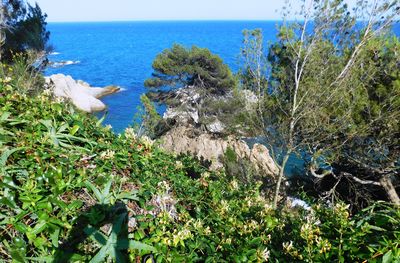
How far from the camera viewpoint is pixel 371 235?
213cm

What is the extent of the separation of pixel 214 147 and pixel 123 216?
19371 mm

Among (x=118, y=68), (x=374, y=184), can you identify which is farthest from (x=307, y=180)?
(x=118, y=68)

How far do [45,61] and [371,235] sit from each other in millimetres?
16325

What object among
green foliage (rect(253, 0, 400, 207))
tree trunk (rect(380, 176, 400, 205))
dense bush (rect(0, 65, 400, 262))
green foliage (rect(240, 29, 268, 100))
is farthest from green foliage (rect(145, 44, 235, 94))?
dense bush (rect(0, 65, 400, 262))

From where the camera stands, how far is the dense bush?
6.44ft

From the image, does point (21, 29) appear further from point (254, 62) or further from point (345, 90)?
point (345, 90)

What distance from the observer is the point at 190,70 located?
2488cm

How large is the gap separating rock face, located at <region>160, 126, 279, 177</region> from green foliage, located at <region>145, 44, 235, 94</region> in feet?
11.9

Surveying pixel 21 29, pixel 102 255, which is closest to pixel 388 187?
pixel 102 255

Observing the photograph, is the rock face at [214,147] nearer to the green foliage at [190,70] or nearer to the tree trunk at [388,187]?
the green foliage at [190,70]

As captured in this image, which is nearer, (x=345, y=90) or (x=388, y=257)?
(x=388, y=257)

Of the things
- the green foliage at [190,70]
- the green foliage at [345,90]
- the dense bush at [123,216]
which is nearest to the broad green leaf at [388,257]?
the dense bush at [123,216]

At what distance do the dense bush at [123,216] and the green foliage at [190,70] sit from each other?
2210 centimetres

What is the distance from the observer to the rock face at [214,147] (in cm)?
1927
